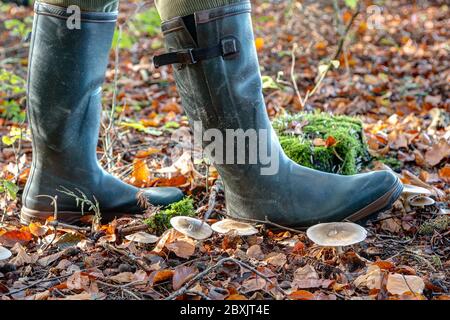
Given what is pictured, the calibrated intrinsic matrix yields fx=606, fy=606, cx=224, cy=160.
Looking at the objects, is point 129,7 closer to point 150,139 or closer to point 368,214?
point 150,139

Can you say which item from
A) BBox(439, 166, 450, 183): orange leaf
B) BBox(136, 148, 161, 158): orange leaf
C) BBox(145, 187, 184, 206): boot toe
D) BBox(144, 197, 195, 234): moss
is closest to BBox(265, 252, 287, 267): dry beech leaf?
BBox(144, 197, 195, 234): moss

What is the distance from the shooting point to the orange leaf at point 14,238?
88.9 inches

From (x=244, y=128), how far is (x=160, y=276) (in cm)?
64

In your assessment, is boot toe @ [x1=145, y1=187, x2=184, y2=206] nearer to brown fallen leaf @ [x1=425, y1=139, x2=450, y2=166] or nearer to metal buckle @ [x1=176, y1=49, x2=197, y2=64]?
metal buckle @ [x1=176, y1=49, x2=197, y2=64]

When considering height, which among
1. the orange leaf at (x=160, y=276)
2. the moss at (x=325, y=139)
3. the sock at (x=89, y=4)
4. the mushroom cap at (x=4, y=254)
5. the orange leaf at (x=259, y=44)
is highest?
the sock at (x=89, y=4)

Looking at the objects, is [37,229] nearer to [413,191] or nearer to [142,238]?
[142,238]

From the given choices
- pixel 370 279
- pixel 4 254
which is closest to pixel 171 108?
pixel 4 254

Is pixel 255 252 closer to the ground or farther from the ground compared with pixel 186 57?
closer to the ground

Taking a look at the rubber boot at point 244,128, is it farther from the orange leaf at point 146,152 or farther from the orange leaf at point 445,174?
the orange leaf at point 146,152

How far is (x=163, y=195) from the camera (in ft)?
8.37

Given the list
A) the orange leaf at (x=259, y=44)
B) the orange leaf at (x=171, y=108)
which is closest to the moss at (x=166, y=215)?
the orange leaf at (x=171, y=108)

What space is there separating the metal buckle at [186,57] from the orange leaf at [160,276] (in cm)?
71

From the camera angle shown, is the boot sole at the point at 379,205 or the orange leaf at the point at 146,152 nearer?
the boot sole at the point at 379,205
